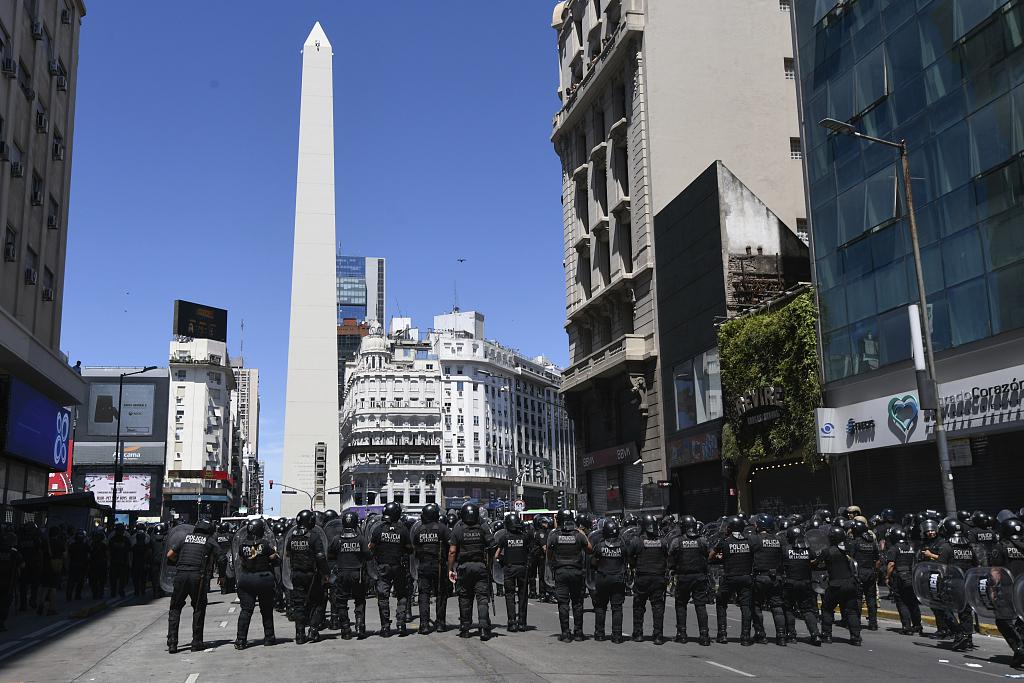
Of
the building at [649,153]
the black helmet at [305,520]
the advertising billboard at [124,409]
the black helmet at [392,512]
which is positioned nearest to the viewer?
the black helmet at [305,520]

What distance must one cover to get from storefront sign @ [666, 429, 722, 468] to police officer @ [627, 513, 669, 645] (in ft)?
70.1

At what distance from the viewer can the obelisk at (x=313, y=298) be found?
203ft

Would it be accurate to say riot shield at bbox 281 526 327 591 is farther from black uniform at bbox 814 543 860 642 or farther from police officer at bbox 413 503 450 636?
black uniform at bbox 814 543 860 642

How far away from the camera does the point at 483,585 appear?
15.7 meters

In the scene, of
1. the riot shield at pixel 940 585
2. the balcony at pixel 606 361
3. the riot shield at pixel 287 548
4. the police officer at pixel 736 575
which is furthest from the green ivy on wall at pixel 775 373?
the riot shield at pixel 287 548

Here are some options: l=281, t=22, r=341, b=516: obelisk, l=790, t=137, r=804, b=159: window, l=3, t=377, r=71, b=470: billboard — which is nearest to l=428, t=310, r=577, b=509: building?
l=281, t=22, r=341, b=516: obelisk

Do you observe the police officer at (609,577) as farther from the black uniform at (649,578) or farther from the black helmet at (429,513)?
the black helmet at (429,513)

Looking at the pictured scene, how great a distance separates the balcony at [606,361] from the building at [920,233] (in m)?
14.4

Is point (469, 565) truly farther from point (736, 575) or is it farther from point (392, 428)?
point (392, 428)

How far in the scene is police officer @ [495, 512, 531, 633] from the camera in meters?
16.6

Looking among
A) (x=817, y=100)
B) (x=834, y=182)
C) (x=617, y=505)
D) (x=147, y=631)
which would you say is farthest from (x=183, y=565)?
(x=617, y=505)

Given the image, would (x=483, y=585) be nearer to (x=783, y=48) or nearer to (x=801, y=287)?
(x=801, y=287)

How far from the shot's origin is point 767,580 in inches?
618

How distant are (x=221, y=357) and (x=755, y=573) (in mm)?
140476
